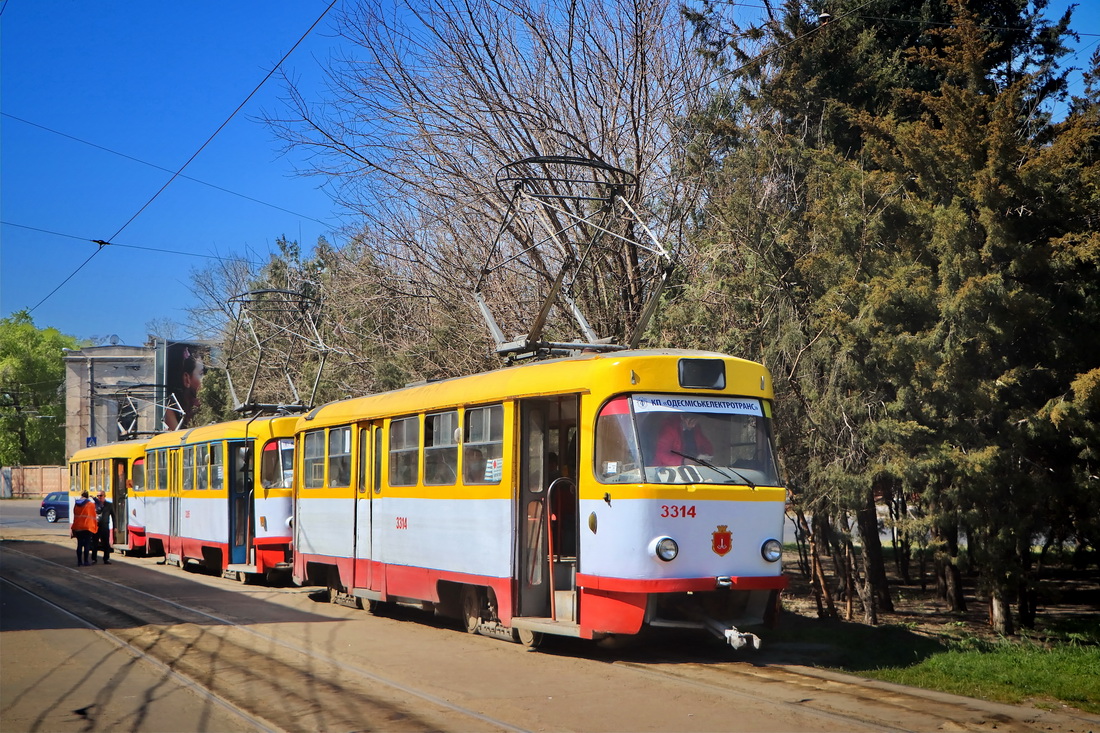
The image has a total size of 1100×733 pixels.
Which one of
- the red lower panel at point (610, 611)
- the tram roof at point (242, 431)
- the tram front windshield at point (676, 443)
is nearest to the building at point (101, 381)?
the tram roof at point (242, 431)

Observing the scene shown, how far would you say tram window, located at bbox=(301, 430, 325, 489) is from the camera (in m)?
17.1

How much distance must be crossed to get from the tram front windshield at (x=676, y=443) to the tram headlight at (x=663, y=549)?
0.56 meters

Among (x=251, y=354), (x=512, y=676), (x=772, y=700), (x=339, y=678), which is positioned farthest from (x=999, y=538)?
(x=251, y=354)

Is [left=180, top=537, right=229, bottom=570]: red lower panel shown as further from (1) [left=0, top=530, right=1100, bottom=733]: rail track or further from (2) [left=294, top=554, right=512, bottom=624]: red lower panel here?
(1) [left=0, top=530, right=1100, bottom=733]: rail track

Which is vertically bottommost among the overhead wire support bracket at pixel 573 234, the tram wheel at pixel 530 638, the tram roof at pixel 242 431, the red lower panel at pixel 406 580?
the tram wheel at pixel 530 638

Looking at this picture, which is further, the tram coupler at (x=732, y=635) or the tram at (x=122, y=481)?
the tram at (x=122, y=481)

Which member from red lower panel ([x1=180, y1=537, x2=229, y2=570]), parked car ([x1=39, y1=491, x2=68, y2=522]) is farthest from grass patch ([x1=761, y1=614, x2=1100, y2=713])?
parked car ([x1=39, y1=491, x2=68, y2=522])

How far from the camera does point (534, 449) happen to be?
37.7 ft

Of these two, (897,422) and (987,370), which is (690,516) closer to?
(897,422)

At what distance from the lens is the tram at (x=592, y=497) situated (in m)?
10.1

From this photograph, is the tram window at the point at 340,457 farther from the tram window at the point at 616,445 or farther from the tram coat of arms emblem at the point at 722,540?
the tram coat of arms emblem at the point at 722,540

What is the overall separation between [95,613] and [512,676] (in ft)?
27.5

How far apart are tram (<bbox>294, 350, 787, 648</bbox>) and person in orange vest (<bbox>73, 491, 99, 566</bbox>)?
13.2 meters

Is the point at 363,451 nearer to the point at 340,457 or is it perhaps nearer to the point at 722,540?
the point at 340,457
